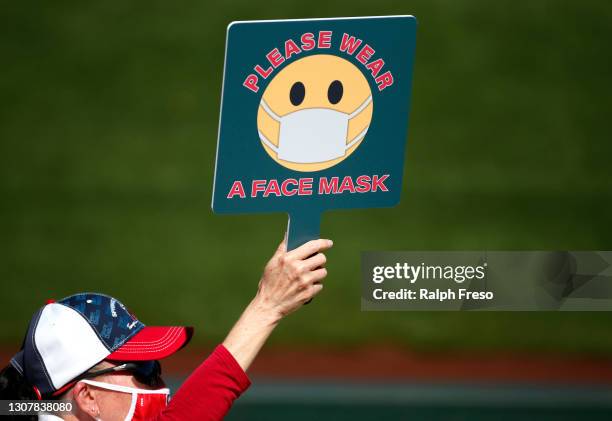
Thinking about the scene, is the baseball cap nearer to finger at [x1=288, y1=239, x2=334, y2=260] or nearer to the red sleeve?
the red sleeve

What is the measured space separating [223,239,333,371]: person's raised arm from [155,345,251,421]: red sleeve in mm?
69

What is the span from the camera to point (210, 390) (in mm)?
1840

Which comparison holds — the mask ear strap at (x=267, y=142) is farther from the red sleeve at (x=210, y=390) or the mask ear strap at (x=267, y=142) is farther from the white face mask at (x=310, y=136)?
the red sleeve at (x=210, y=390)

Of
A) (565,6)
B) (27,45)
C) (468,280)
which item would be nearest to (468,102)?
(565,6)

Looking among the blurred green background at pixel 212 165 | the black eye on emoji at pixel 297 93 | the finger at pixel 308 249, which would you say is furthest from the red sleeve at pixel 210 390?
the blurred green background at pixel 212 165

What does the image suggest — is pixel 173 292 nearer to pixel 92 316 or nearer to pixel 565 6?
pixel 565 6

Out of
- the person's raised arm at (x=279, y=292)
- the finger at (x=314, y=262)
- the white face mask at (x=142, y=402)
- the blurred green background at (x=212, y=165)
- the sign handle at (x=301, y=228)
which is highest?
the blurred green background at (x=212, y=165)

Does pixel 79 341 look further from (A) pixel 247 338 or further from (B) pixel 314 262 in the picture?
(B) pixel 314 262

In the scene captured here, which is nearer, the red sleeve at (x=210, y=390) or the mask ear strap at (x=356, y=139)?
the red sleeve at (x=210, y=390)

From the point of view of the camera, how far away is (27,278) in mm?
11344

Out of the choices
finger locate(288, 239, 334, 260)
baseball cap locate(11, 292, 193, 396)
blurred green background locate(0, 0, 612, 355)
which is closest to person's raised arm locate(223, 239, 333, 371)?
finger locate(288, 239, 334, 260)

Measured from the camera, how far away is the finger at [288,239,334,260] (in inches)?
77.8

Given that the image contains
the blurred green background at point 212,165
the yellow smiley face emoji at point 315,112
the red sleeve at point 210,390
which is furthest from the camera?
the blurred green background at point 212,165

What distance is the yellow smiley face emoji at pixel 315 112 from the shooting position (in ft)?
6.75
